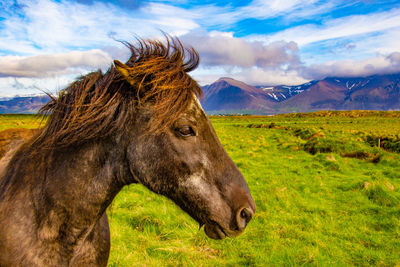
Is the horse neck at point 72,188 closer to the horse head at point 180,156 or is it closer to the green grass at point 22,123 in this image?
the horse head at point 180,156

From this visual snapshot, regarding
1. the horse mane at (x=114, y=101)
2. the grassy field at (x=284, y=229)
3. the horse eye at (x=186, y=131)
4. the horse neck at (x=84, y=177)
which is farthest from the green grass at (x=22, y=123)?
the grassy field at (x=284, y=229)

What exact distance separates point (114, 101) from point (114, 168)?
0.55 metres

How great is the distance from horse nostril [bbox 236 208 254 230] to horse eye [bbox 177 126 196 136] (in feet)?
2.43

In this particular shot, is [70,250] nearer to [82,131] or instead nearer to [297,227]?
[82,131]

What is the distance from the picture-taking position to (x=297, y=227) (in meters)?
5.96

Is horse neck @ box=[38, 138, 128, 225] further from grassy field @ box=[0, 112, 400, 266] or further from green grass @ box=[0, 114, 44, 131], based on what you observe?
grassy field @ box=[0, 112, 400, 266]

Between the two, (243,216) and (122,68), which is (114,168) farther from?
(243,216)

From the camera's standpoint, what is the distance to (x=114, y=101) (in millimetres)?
1972

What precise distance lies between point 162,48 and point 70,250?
1.96 meters

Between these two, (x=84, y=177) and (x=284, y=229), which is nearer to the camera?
(x=84, y=177)

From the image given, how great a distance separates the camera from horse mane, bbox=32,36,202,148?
6.35ft

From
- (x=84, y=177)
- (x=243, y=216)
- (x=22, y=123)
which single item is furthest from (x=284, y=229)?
(x=22, y=123)

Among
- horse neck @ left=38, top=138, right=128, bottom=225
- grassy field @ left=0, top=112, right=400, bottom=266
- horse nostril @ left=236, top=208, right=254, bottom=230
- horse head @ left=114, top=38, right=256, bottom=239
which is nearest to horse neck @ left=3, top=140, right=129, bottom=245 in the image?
horse neck @ left=38, top=138, right=128, bottom=225

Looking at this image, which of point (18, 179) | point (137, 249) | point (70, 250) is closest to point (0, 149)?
point (18, 179)
